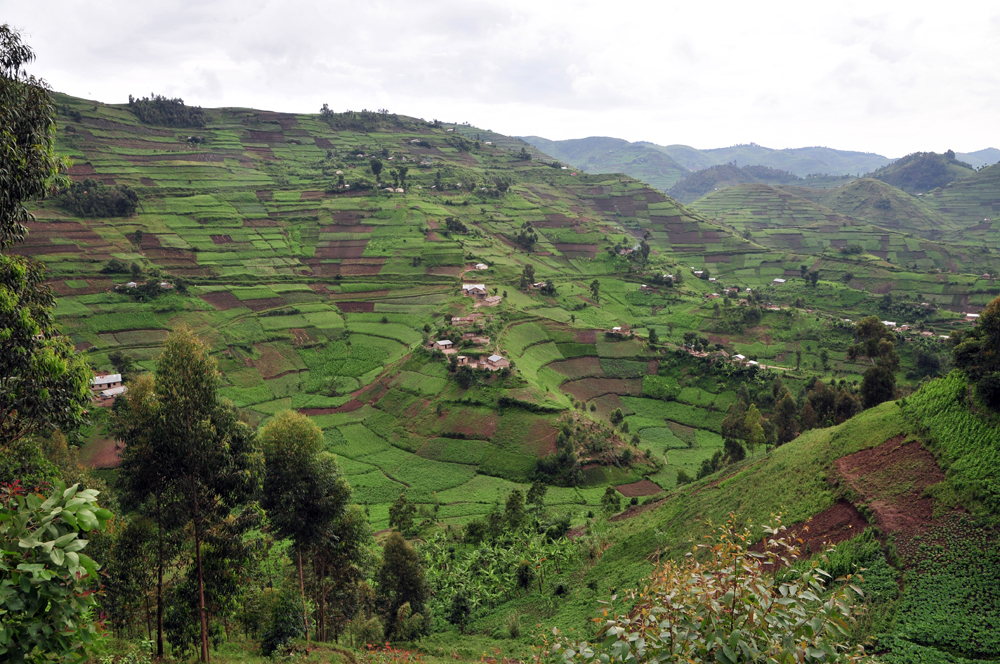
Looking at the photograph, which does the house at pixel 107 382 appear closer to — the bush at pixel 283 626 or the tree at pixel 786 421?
the bush at pixel 283 626

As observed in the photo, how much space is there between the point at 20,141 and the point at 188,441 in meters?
10.8

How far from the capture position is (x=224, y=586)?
22.2m

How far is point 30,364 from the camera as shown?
12.9 m

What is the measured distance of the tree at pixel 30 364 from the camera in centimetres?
1260

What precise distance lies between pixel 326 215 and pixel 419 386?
74885 millimetres

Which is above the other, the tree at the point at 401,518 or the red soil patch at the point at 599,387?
the red soil patch at the point at 599,387

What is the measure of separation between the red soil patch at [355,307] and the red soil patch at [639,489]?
194 ft

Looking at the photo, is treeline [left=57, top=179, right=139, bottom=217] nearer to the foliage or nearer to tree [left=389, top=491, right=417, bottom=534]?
tree [left=389, top=491, right=417, bottom=534]

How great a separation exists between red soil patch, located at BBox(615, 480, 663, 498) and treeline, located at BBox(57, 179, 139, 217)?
377 ft

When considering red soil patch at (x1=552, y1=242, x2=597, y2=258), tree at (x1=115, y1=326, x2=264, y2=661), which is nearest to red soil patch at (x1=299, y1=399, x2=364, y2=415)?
tree at (x1=115, y1=326, x2=264, y2=661)

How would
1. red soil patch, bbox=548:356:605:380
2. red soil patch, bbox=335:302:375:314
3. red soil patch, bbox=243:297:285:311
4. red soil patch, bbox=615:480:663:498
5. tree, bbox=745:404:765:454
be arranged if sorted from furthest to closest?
red soil patch, bbox=335:302:375:314 → red soil patch, bbox=243:297:285:311 → red soil patch, bbox=548:356:605:380 → red soil patch, bbox=615:480:663:498 → tree, bbox=745:404:765:454

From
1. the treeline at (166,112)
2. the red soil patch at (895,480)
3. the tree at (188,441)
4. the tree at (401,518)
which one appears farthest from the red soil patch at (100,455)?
the treeline at (166,112)

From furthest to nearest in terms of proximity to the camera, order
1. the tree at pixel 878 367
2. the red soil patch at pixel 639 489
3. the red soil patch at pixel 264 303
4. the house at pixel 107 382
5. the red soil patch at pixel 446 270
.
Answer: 1. the red soil patch at pixel 446 270
2. the red soil patch at pixel 264 303
3. the house at pixel 107 382
4. the red soil patch at pixel 639 489
5. the tree at pixel 878 367

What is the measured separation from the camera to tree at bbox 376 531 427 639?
31.9 metres
